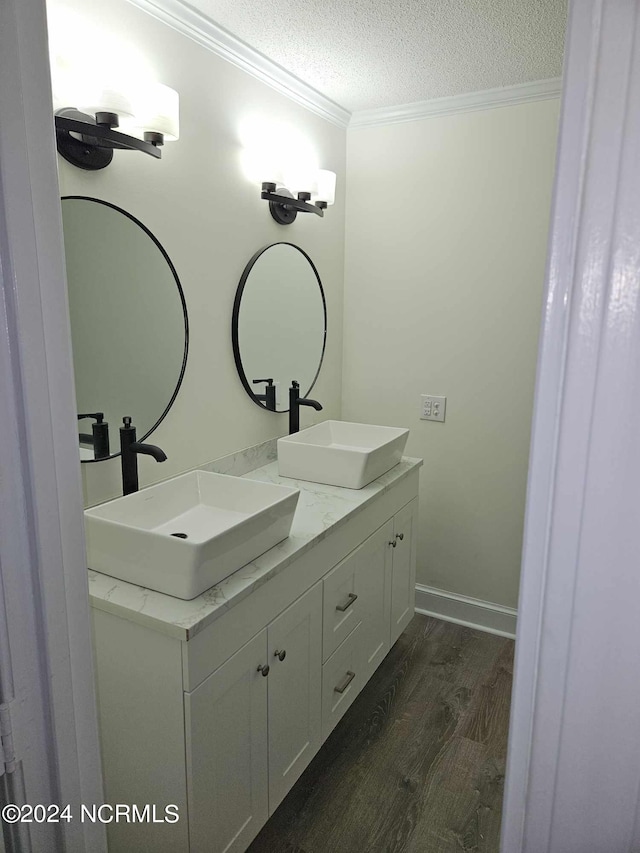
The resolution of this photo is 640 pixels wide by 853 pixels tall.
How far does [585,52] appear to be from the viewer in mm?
478

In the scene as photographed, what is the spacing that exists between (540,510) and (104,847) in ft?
2.87

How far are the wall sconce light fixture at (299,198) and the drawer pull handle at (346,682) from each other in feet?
5.77

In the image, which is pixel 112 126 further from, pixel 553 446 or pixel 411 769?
pixel 411 769

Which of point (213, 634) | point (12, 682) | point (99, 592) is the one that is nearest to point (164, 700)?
point (213, 634)

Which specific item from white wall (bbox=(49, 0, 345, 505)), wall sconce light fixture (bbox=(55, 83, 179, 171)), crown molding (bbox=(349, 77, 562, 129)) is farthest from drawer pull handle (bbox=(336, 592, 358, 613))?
crown molding (bbox=(349, 77, 562, 129))

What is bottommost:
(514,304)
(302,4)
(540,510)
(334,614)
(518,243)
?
(334,614)

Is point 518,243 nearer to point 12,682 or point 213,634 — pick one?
point 213,634

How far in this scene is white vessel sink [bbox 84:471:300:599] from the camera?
1340mm

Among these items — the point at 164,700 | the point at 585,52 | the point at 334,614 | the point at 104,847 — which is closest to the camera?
the point at 585,52

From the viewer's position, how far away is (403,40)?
6.55ft

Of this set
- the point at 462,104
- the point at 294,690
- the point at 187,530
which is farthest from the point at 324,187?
the point at 294,690

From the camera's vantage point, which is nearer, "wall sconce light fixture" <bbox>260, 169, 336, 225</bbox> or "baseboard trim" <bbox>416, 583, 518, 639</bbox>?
"wall sconce light fixture" <bbox>260, 169, 336, 225</bbox>

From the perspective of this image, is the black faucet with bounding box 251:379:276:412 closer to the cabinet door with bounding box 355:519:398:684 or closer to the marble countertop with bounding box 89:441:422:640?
the marble countertop with bounding box 89:441:422:640

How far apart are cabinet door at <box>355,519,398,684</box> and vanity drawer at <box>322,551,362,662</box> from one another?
0.13 feet
